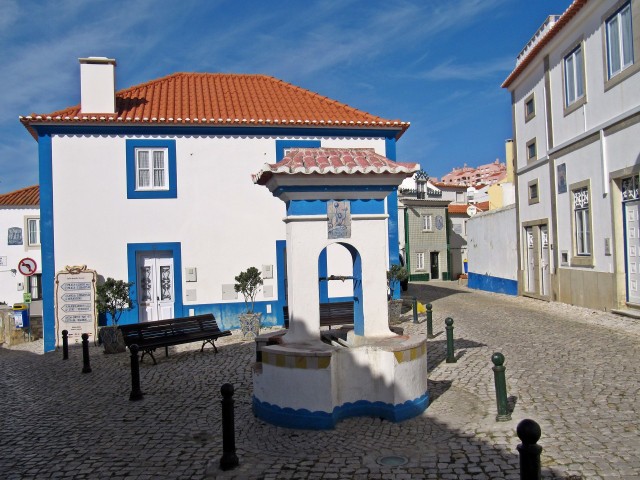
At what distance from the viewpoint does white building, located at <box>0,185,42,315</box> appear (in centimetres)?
3141

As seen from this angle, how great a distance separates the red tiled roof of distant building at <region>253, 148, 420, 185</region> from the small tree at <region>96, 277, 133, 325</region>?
23.9 feet

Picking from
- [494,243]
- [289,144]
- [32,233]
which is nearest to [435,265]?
[494,243]

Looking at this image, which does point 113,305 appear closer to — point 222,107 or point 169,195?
point 169,195

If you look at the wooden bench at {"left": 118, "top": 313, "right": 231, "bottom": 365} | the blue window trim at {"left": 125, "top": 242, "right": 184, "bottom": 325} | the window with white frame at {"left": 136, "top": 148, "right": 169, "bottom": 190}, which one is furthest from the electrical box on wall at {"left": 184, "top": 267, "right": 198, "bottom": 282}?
the wooden bench at {"left": 118, "top": 313, "right": 231, "bottom": 365}

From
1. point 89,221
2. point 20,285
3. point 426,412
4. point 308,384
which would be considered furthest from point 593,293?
point 20,285

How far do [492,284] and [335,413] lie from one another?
59.3ft

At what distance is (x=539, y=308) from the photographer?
1546 cm

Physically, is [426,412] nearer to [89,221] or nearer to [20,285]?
[89,221]

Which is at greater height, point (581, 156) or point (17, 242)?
point (581, 156)

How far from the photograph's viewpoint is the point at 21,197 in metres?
32.2

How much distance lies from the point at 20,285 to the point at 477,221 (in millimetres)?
26831

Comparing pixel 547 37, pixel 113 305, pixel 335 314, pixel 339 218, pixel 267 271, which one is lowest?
pixel 335 314

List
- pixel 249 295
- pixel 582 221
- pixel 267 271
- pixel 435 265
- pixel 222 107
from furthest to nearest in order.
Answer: pixel 435 265, pixel 222 107, pixel 582 221, pixel 267 271, pixel 249 295

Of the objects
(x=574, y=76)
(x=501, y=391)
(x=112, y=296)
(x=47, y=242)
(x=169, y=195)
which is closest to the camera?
(x=501, y=391)
